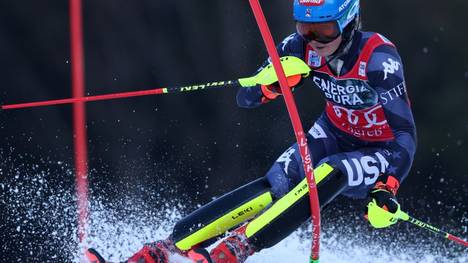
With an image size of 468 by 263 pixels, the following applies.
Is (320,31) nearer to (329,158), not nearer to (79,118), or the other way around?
(329,158)

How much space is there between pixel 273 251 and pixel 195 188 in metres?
0.81

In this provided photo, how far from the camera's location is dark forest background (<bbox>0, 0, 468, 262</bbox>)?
4148mm

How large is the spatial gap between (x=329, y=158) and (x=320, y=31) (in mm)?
490

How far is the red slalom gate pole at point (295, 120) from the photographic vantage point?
239 centimetres

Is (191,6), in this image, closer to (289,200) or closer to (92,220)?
(92,220)

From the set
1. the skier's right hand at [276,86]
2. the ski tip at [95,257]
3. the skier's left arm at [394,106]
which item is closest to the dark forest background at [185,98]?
the ski tip at [95,257]

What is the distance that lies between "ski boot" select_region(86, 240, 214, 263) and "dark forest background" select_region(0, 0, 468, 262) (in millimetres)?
1193

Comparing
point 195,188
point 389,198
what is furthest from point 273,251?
point 389,198

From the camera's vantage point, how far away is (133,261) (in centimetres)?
291

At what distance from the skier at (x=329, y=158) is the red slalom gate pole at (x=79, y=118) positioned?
1.28 meters

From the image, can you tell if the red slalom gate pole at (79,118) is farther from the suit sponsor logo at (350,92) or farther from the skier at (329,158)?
the suit sponsor logo at (350,92)

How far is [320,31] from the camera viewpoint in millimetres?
2916

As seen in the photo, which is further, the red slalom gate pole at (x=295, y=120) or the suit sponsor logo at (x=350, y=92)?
the suit sponsor logo at (x=350, y=92)

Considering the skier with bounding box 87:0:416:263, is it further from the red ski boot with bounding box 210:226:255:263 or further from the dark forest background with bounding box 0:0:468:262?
the dark forest background with bounding box 0:0:468:262
